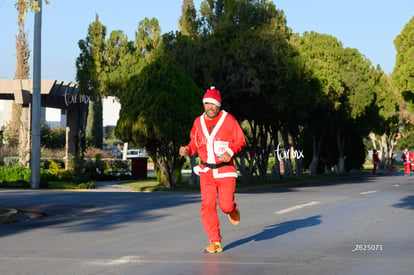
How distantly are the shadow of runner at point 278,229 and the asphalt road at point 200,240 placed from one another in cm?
2

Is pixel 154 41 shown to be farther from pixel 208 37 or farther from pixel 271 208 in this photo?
pixel 271 208

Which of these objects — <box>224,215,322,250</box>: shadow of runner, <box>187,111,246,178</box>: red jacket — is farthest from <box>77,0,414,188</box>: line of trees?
<box>187,111,246,178</box>: red jacket

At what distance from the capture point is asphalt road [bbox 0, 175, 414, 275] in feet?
30.7

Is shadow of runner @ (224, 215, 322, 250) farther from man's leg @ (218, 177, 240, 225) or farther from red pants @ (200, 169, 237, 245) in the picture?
man's leg @ (218, 177, 240, 225)

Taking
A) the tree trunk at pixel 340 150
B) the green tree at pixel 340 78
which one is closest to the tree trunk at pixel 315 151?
the green tree at pixel 340 78

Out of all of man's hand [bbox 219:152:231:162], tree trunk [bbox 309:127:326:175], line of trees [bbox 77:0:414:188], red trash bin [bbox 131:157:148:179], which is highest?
line of trees [bbox 77:0:414:188]

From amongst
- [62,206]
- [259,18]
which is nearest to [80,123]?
[259,18]

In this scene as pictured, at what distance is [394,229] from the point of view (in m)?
13.7

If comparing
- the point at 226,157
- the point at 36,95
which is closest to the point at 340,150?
the point at 36,95

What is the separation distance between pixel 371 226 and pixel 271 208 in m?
4.69

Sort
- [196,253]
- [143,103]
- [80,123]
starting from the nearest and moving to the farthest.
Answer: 1. [196,253]
2. [143,103]
3. [80,123]

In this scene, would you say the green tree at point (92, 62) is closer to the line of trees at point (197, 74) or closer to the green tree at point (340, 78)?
the line of trees at point (197, 74)

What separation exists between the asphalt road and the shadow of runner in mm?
16

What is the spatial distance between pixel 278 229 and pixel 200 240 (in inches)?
78.3
